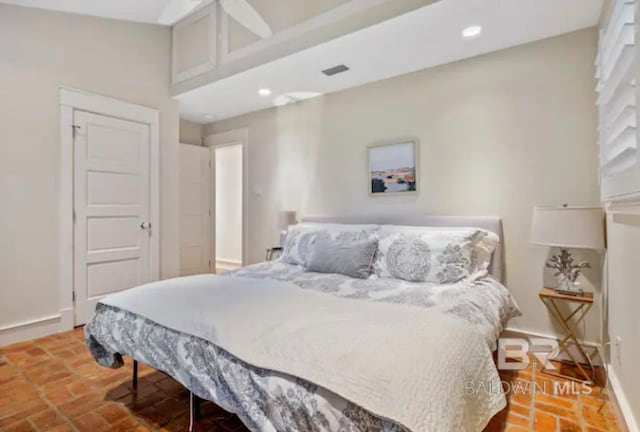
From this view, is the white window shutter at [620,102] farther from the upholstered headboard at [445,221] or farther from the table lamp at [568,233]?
the upholstered headboard at [445,221]

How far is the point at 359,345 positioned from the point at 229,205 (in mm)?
5480

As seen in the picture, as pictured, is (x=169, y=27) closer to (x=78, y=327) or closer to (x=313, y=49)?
(x=313, y=49)

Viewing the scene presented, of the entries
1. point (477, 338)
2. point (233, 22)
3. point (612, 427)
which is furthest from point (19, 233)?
point (612, 427)

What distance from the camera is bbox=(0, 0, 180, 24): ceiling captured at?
2887mm

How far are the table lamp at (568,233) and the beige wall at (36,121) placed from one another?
3.92 metres

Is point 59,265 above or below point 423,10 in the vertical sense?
below

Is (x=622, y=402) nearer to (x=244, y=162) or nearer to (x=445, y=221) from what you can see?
(x=445, y=221)

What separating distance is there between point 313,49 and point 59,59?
7.65 ft

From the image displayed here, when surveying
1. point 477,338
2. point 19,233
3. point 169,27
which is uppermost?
point 169,27

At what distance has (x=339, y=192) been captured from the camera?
12.0 feet

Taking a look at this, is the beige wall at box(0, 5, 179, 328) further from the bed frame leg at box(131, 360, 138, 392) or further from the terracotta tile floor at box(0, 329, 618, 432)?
the bed frame leg at box(131, 360, 138, 392)

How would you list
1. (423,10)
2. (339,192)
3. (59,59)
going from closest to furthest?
(423,10), (59,59), (339,192)

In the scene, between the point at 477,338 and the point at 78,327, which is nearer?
the point at 477,338

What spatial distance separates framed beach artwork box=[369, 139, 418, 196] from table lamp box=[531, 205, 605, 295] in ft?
3.76
